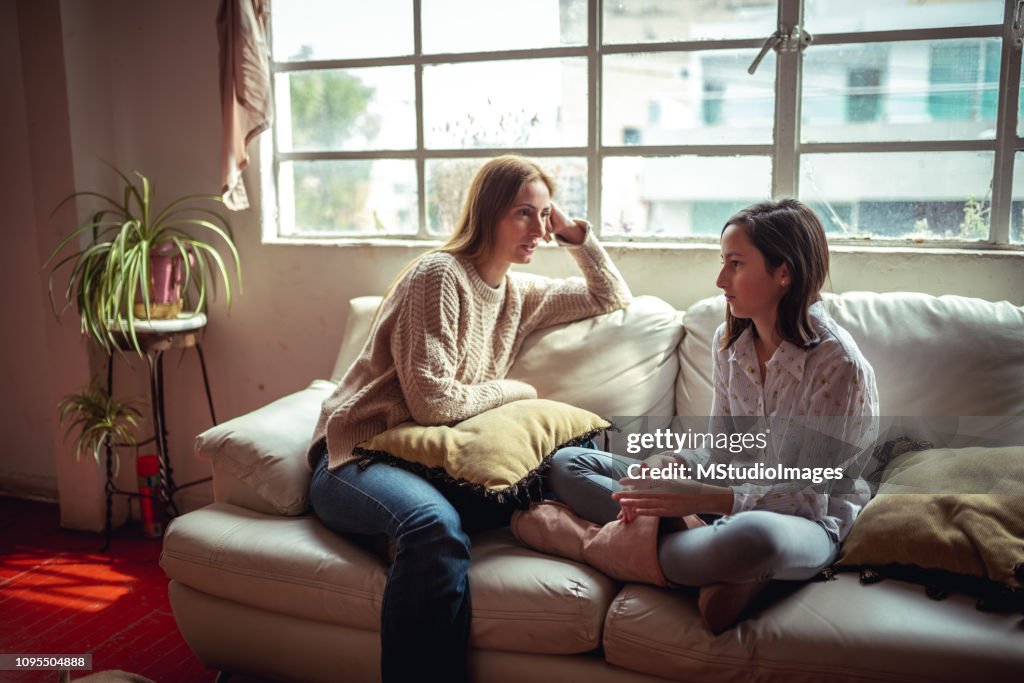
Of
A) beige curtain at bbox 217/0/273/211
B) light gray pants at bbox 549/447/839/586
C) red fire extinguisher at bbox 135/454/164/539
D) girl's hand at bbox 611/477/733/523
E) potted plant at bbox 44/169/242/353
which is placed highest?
beige curtain at bbox 217/0/273/211

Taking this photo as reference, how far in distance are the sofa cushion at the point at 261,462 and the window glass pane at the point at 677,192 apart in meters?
1.21

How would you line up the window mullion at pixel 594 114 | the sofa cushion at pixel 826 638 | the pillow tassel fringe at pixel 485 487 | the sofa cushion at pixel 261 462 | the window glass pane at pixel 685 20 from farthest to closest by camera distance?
the window mullion at pixel 594 114 < the window glass pane at pixel 685 20 < the sofa cushion at pixel 261 462 < the pillow tassel fringe at pixel 485 487 < the sofa cushion at pixel 826 638

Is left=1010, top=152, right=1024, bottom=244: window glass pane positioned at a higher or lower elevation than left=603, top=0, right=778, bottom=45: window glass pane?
lower

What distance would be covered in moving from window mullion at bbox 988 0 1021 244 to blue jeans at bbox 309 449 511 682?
5.45 ft

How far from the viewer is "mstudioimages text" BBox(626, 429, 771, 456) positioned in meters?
1.89

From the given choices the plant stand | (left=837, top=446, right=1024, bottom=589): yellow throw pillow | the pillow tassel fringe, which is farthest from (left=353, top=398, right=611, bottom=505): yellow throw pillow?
the plant stand

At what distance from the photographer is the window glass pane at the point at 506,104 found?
2781 millimetres

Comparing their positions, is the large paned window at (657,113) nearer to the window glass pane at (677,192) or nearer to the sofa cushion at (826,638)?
the window glass pane at (677,192)

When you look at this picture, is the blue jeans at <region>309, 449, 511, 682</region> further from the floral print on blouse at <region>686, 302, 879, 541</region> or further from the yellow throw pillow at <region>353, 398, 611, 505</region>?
the floral print on blouse at <region>686, 302, 879, 541</region>

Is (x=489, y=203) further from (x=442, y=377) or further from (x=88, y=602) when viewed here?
(x=88, y=602)

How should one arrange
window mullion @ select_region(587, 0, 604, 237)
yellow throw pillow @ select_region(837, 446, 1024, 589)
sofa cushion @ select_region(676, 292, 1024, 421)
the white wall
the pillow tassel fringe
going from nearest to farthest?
yellow throw pillow @ select_region(837, 446, 1024, 589), the pillow tassel fringe, sofa cushion @ select_region(676, 292, 1024, 421), window mullion @ select_region(587, 0, 604, 237), the white wall

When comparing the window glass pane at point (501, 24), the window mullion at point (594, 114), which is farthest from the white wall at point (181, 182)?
the window glass pane at point (501, 24)

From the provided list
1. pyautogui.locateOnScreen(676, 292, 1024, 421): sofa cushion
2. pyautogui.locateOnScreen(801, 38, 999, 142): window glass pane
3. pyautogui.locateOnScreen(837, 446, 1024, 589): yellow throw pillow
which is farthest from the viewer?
pyautogui.locateOnScreen(801, 38, 999, 142): window glass pane

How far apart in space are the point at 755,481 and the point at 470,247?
0.93 meters
